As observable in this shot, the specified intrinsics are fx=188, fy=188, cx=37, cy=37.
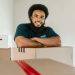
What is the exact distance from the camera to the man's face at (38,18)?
7.64 ft

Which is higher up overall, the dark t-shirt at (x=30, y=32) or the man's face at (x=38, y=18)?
the man's face at (x=38, y=18)

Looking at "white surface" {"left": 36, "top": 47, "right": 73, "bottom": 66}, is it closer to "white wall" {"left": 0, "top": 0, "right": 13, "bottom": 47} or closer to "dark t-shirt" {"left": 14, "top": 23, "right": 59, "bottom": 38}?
"dark t-shirt" {"left": 14, "top": 23, "right": 59, "bottom": 38}

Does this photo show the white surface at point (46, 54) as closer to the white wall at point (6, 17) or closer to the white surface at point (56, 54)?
the white surface at point (56, 54)

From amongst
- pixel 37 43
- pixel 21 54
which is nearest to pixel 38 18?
pixel 37 43

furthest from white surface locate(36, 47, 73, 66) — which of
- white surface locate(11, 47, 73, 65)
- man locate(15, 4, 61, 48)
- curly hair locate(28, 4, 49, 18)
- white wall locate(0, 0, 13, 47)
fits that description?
white wall locate(0, 0, 13, 47)

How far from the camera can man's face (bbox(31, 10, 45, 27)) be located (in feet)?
7.64

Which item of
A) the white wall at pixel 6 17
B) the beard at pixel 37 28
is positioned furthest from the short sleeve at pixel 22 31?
the white wall at pixel 6 17

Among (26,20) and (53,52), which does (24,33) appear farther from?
(53,52)

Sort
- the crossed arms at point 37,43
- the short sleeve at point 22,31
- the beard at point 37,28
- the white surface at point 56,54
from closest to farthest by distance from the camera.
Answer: the white surface at point 56,54 → the crossed arms at point 37,43 → the short sleeve at point 22,31 → the beard at point 37,28

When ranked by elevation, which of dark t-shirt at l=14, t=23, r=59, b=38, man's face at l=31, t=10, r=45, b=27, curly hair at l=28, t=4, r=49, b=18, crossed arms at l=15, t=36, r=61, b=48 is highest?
curly hair at l=28, t=4, r=49, b=18

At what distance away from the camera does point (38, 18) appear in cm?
238

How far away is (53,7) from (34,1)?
298 millimetres

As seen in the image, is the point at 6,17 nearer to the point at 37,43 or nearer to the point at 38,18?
the point at 38,18

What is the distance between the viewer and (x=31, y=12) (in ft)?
8.25
